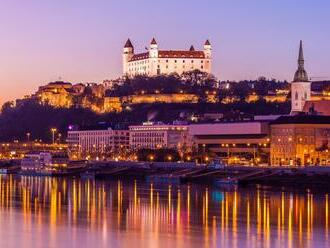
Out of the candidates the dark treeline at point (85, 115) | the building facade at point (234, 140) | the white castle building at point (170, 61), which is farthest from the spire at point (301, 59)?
the white castle building at point (170, 61)

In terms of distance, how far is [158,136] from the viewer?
86.1m

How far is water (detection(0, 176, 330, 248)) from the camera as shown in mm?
29781

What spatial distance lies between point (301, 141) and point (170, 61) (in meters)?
46.8

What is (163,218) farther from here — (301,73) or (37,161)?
(301,73)

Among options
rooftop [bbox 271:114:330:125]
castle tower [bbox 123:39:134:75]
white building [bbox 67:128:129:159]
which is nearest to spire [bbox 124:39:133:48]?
castle tower [bbox 123:39:134:75]

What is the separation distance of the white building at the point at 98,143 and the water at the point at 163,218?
37.3 m

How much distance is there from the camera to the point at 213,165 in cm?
6406

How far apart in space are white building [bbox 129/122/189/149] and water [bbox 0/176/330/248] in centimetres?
3164

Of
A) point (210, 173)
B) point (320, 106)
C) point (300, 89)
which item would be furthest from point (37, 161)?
point (300, 89)

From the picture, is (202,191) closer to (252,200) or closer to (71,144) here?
(252,200)

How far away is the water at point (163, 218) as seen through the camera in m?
29.8

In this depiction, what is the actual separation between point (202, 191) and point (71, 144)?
4596 cm

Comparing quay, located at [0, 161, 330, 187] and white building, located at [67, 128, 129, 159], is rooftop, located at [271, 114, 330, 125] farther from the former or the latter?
white building, located at [67, 128, 129, 159]

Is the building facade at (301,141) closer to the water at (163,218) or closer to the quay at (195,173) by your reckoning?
the quay at (195,173)
